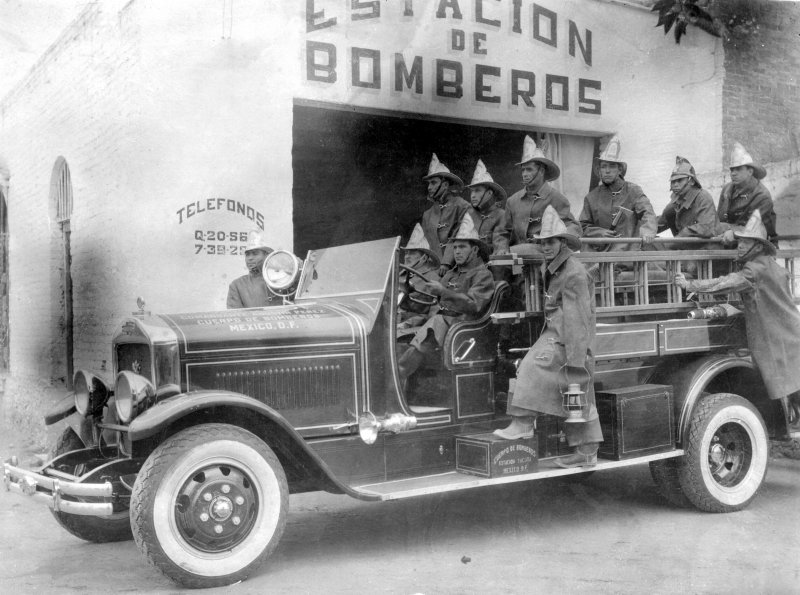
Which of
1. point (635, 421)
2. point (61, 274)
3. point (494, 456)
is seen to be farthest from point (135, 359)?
point (61, 274)

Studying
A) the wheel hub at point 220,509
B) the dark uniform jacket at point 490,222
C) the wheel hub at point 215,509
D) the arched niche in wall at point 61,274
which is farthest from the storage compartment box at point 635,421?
the arched niche in wall at point 61,274

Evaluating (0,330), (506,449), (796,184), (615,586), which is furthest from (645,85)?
(0,330)

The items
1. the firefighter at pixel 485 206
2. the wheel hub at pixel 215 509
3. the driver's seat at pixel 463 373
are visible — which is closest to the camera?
the wheel hub at pixel 215 509

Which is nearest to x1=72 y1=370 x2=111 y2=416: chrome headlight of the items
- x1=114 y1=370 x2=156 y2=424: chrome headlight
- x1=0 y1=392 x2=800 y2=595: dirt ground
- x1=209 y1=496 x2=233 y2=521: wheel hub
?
x1=114 y1=370 x2=156 y2=424: chrome headlight

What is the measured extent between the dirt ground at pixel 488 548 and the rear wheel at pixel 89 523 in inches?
3.1

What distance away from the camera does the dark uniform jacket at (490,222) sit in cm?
637

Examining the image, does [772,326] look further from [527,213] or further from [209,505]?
[209,505]

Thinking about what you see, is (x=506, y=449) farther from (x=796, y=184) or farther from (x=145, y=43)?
(x=796, y=184)

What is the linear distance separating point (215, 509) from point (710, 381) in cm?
354

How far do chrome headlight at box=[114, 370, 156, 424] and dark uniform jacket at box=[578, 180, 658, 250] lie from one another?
3504mm

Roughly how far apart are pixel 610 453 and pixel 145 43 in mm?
4801

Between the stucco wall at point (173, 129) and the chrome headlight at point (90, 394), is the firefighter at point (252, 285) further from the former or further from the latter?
the chrome headlight at point (90, 394)

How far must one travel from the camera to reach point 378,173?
11.5 m

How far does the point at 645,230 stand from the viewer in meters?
5.99
